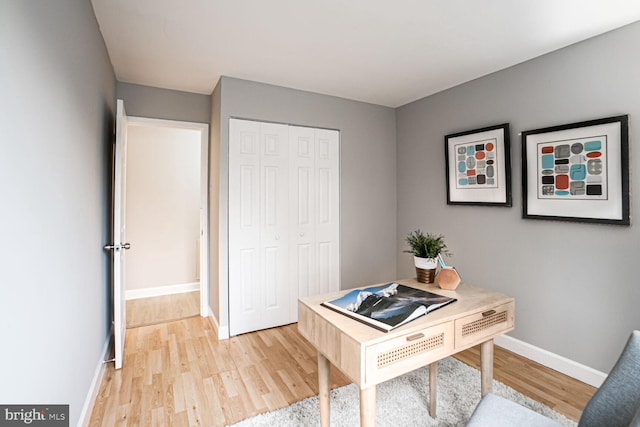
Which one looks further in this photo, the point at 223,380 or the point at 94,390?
the point at 223,380

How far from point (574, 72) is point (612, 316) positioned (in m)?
1.69

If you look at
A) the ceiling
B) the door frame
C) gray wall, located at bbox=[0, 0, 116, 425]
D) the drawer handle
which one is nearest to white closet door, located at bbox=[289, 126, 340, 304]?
the ceiling

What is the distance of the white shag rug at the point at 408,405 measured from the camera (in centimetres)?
178

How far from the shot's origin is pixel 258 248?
3.04m

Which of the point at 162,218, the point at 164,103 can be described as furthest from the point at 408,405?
the point at 162,218

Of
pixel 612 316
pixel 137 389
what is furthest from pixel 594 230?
pixel 137 389

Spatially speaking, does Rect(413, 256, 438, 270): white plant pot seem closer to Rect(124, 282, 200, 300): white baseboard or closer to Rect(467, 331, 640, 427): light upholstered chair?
Rect(467, 331, 640, 427): light upholstered chair

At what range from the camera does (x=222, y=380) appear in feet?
7.27

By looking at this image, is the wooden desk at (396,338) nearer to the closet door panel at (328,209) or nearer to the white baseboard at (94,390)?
the white baseboard at (94,390)

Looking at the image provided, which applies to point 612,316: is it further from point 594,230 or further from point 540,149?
point 540,149

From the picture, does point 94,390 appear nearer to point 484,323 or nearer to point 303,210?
point 303,210

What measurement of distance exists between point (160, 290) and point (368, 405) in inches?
147

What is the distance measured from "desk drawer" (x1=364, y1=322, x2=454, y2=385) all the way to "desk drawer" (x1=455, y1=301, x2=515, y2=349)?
0.07 m

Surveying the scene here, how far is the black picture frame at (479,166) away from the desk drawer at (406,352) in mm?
1720
